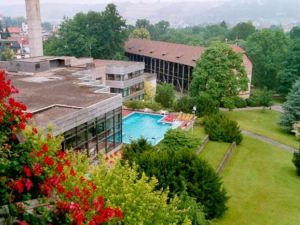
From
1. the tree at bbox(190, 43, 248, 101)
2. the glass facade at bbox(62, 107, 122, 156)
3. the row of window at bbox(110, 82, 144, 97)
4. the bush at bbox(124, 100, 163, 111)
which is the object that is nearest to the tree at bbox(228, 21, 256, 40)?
the row of window at bbox(110, 82, 144, 97)

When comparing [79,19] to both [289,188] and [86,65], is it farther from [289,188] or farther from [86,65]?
[289,188]

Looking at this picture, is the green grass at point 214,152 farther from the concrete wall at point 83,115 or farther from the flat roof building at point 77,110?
the concrete wall at point 83,115

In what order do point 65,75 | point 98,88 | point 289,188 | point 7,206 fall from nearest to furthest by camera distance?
point 7,206 < point 289,188 < point 98,88 < point 65,75

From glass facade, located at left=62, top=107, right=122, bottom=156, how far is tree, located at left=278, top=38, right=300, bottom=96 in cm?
3539

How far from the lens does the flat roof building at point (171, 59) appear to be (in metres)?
55.7

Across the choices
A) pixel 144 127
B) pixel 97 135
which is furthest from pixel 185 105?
pixel 97 135

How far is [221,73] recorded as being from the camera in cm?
3953

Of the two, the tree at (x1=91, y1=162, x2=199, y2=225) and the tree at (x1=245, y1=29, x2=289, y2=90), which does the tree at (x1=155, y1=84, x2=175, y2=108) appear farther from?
the tree at (x1=91, y1=162, x2=199, y2=225)

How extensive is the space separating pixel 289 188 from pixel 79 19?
1968 inches

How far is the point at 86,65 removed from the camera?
133 ft

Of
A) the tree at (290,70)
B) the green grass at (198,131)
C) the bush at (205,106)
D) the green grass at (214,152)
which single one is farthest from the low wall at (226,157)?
the tree at (290,70)

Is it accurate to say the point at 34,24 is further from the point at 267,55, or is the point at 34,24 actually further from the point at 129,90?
the point at 267,55

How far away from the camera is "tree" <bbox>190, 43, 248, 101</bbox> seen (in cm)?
3978

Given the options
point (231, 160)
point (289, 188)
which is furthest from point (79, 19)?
point (289, 188)
